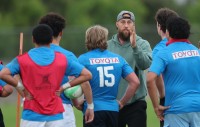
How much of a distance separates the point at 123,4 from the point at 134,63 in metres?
35.7

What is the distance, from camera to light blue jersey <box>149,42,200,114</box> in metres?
10.8

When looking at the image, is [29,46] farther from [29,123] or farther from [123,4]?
[29,123]

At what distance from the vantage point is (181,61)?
1086 centimetres

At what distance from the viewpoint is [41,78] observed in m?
10.4

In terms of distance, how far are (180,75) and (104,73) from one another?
1.06m

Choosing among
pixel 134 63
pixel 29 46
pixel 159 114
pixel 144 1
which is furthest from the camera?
pixel 144 1

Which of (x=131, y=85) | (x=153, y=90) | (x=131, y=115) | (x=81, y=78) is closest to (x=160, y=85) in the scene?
(x=131, y=85)

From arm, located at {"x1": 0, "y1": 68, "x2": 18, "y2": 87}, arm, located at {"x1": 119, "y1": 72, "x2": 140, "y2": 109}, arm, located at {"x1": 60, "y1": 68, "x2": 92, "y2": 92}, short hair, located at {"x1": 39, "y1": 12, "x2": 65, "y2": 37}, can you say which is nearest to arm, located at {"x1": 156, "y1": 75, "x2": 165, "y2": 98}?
arm, located at {"x1": 119, "y1": 72, "x2": 140, "y2": 109}

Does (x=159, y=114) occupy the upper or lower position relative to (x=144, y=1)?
lower

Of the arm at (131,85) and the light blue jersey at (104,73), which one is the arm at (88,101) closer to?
the light blue jersey at (104,73)

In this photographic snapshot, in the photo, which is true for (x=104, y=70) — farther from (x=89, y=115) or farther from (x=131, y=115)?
(x=131, y=115)

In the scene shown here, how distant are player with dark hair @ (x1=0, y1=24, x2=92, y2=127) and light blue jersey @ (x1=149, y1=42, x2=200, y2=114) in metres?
1.25

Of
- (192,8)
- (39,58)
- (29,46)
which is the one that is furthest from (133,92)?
(192,8)

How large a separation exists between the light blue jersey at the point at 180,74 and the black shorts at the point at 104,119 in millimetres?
950
